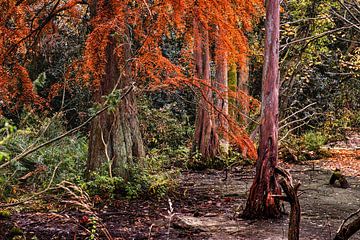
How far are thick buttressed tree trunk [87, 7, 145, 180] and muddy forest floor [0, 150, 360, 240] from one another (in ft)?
2.36

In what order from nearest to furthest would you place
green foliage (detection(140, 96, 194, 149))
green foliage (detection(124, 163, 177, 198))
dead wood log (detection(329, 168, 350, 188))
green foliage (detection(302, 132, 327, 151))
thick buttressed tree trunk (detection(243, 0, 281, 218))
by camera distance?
thick buttressed tree trunk (detection(243, 0, 281, 218)), green foliage (detection(124, 163, 177, 198)), dead wood log (detection(329, 168, 350, 188)), green foliage (detection(140, 96, 194, 149)), green foliage (detection(302, 132, 327, 151))

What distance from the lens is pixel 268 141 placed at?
582 cm

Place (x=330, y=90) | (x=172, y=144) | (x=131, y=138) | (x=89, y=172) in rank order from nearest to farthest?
(x=89, y=172)
(x=131, y=138)
(x=172, y=144)
(x=330, y=90)

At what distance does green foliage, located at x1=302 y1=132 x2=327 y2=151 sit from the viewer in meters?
13.0

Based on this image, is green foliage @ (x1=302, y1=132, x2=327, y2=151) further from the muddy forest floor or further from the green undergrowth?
the green undergrowth

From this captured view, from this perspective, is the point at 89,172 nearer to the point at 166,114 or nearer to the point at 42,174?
the point at 42,174

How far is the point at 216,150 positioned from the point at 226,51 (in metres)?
4.35

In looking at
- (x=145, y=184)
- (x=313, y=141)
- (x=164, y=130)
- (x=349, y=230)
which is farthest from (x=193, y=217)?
(x=313, y=141)

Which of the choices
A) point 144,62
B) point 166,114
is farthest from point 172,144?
point 144,62

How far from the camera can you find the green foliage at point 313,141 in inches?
512

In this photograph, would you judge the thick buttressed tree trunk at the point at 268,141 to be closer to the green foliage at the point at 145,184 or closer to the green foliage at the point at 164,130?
the green foliage at the point at 145,184

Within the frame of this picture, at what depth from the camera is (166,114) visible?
13344 millimetres

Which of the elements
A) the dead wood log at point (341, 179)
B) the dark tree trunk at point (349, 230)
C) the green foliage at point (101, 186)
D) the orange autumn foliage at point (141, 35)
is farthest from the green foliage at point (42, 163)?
the dead wood log at point (341, 179)

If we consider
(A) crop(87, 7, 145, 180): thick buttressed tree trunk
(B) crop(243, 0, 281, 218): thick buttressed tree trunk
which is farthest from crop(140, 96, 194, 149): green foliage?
(B) crop(243, 0, 281, 218): thick buttressed tree trunk
